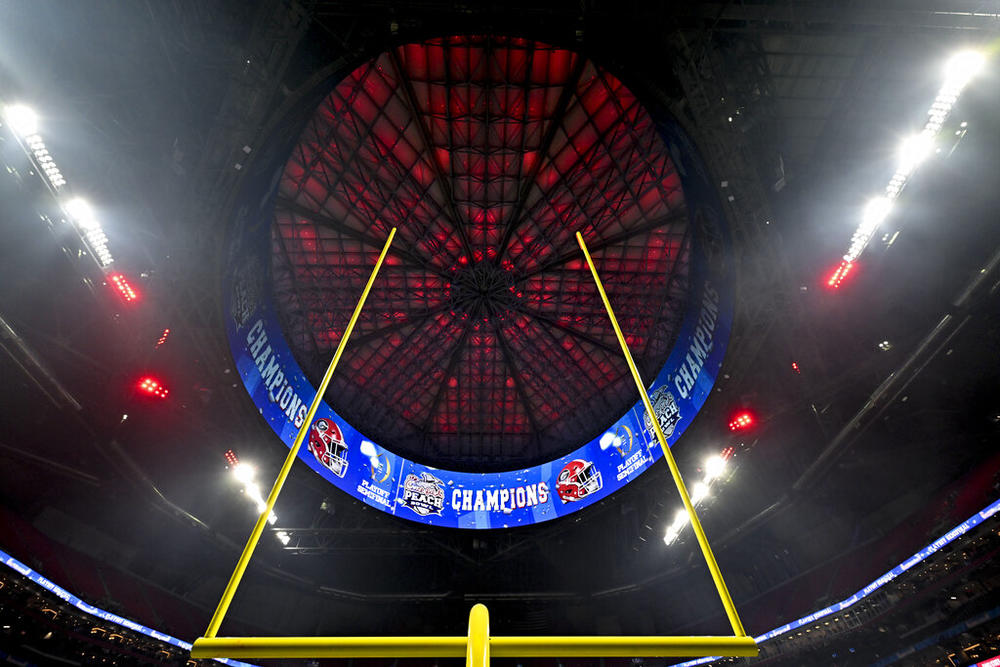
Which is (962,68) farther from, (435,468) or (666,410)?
(435,468)

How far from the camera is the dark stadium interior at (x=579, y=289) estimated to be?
845 centimetres

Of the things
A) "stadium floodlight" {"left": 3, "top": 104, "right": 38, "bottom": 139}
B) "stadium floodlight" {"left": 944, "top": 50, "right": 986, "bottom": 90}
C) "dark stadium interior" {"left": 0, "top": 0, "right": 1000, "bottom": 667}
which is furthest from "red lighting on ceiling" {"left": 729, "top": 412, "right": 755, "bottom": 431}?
"stadium floodlight" {"left": 3, "top": 104, "right": 38, "bottom": 139}

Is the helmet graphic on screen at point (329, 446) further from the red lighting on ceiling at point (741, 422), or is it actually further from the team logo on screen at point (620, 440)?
the red lighting on ceiling at point (741, 422)

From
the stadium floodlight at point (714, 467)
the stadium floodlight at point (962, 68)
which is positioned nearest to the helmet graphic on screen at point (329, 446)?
the stadium floodlight at point (714, 467)

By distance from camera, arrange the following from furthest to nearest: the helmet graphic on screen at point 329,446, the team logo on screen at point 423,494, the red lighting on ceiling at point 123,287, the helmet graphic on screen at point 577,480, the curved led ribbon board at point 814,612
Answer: the team logo on screen at point 423,494
the helmet graphic on screen at point 577,480
the helmet graphic on screen at point 329,446
the curved led ribbon board at point 814,612
the red lighting on ceiling at point 123,287

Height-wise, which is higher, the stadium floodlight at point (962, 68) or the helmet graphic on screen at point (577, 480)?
the stadium floodlight at point (962, 68)

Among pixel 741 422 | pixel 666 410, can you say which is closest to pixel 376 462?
pixel 666 410

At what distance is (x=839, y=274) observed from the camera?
11.2 metres

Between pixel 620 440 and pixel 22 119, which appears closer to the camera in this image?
pixel 22 119

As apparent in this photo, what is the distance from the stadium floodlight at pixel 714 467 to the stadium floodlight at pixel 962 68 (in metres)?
11.1

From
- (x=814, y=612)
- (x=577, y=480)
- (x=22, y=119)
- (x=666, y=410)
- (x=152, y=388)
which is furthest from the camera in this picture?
(x=577, y=480)

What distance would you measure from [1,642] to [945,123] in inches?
995

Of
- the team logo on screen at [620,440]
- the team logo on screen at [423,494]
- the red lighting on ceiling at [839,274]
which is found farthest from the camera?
the team logo on screen at [423,494]

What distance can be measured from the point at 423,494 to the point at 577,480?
613 cm
